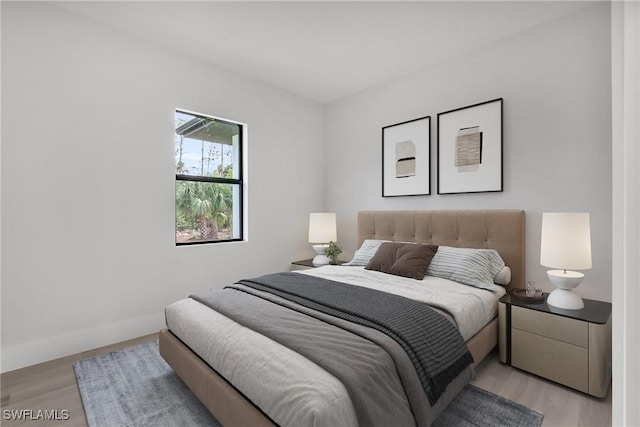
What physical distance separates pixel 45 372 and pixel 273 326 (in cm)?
190

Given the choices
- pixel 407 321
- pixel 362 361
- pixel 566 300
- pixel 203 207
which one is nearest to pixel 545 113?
pixel 566 300

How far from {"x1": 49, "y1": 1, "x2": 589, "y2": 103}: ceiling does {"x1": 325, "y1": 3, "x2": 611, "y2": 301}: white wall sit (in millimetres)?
159

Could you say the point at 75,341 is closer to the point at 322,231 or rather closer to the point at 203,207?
the point at 203,207

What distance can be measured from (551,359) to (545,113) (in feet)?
6.18

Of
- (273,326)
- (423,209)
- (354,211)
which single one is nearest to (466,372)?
(273,326)

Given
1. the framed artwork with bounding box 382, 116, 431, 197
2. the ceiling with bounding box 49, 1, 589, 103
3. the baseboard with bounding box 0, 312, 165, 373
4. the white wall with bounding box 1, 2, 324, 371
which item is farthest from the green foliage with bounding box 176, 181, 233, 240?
the framed artwork with bounding box 382, 116, 431, 197

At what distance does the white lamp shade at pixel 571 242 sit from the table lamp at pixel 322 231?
220cm

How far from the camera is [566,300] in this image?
207 centimetres

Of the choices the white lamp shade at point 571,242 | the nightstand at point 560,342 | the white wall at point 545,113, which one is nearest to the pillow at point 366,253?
the white wall at point 545,113

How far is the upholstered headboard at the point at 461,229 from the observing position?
2.61 metres

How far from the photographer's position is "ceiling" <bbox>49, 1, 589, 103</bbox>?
92.1 inches

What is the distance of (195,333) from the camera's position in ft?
5.82

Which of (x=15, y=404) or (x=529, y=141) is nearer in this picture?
(x=15, y=404)

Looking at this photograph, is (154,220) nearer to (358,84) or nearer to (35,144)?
(35,144)
